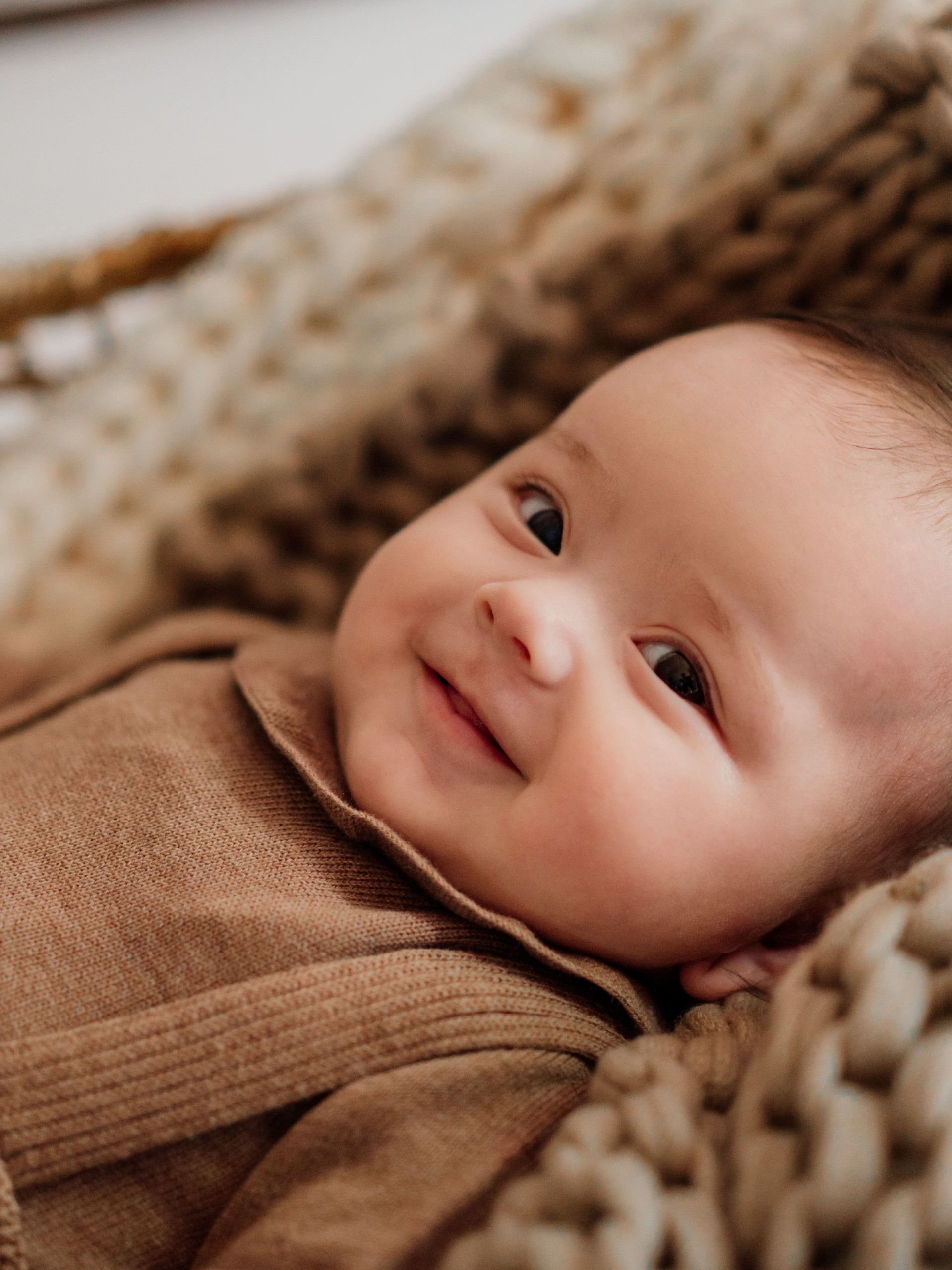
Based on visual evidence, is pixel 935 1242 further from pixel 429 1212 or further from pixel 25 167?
pixel 25 167

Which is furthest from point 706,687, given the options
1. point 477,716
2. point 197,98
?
point 197,98

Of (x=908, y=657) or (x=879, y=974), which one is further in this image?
(x=908, y=657)

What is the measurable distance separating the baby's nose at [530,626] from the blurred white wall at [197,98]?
130 cm

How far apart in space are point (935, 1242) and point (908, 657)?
0.95 ft

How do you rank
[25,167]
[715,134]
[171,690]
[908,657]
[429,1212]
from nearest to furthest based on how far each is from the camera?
[429,1212]
[908,657]
[171,690]
[715,134]
[25,167]

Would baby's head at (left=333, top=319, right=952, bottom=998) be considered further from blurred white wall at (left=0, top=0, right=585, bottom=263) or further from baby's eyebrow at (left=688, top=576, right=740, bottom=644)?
blurred white wall at (left=0, top=0, right=585, bottom=263)

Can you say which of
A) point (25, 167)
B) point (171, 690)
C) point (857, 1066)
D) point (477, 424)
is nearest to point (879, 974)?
point (857, 1066)

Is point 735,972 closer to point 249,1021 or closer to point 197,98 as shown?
point 249,1021

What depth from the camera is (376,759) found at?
64 centimetres

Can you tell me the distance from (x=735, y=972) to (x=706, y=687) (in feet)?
0.56

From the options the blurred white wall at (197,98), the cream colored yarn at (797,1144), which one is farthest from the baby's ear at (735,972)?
the blurred white wall at (197,98)

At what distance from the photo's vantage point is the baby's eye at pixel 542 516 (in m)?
0.69

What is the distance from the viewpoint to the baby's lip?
2.05 feet

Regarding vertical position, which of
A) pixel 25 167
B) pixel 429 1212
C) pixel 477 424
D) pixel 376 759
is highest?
pixel 25 167
